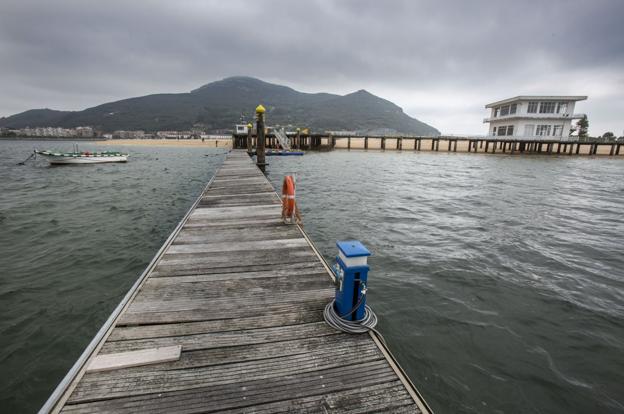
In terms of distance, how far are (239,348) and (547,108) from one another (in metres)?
65.3

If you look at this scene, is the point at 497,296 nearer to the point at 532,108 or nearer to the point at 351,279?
the point at 351,279

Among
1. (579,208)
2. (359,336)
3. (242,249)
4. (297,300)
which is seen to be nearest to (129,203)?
(242,249)

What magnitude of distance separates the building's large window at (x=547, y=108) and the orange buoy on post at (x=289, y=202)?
200 ft

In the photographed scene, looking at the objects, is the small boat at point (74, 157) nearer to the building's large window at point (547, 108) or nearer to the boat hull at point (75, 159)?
the boat hull at point (75, 159)

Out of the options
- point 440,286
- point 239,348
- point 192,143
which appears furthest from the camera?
point 192,143

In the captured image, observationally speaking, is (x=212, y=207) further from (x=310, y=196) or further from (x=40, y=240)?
(x=310, y=196)

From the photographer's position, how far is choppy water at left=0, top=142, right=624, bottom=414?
3.79 m

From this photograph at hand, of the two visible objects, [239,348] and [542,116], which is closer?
[239,348]

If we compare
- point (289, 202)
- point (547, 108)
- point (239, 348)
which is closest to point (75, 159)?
point (289, 202)

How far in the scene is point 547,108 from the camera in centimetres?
4972

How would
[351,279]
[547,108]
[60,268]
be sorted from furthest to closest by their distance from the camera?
[547,108] < [60,268] < [351,279]

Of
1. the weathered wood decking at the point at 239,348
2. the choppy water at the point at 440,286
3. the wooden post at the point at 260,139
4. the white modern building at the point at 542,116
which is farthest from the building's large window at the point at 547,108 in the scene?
the weathered wood decking at the point at 239,348

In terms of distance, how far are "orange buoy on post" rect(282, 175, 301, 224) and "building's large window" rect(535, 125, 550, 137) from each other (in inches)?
2368

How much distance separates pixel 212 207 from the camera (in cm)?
884
